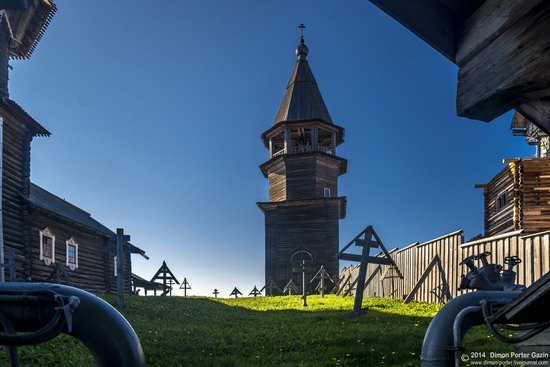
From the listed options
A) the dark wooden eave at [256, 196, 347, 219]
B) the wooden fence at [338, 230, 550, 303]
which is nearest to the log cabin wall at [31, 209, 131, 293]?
the dark wooden eave at [256, 196, 347, 219]

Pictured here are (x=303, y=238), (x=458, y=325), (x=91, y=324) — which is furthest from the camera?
(x=303, y=238)

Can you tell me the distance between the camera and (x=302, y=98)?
124 ft

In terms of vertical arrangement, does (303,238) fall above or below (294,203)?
below

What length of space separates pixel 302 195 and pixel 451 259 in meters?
19.1

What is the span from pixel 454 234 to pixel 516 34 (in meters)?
14.1

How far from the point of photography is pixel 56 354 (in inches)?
326

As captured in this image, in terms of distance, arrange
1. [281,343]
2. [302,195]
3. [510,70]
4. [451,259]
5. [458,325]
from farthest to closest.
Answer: [302,195], [451,259], [281,343], [458,325], [510,70]

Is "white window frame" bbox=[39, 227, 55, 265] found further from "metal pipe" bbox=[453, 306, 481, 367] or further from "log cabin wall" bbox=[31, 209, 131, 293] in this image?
"metal pipe" bbox=[453, 306, 481, 367]

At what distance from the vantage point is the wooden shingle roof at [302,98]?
36344 millimetres

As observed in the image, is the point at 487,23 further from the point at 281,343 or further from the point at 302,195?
the point at 302,195

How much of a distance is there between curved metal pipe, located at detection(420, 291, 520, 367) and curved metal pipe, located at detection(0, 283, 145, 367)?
2505mm

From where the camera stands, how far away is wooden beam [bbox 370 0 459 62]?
2.65 metres

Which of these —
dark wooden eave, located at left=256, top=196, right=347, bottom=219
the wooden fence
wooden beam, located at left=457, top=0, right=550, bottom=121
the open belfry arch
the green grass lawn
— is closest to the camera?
wooden beam, located at left=457, top=0, right=550, bottom=121

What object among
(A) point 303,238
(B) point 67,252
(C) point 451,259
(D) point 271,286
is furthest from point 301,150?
(C) point 451,259
